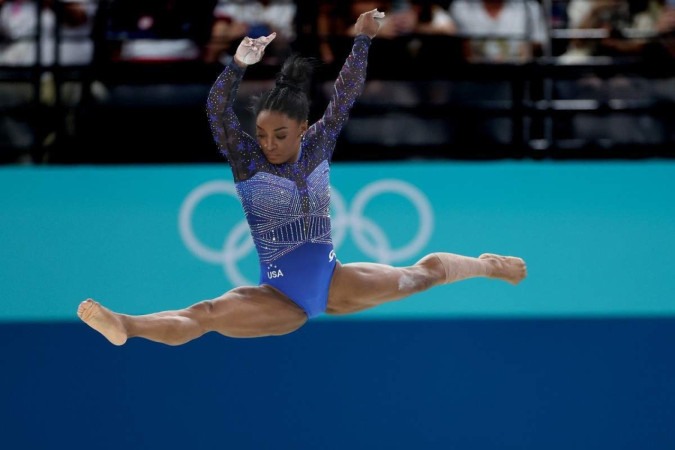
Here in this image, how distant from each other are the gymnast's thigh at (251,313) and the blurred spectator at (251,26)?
183 cm

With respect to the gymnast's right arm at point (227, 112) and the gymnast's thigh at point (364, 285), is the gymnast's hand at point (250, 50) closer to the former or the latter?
the gymnast's right arm at point (227, 112)

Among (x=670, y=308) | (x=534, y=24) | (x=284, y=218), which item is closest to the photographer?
(x=284, y=218)

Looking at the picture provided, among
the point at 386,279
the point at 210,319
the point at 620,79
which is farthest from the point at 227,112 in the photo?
the point at 620,79

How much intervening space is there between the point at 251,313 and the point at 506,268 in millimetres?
1141

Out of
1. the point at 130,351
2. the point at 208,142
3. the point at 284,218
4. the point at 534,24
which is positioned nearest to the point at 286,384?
the point at 130,351

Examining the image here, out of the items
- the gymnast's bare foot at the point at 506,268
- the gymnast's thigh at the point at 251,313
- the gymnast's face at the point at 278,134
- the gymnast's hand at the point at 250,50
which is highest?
the gymnast's hand at the point at 250,50

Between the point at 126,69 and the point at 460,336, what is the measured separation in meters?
2.10

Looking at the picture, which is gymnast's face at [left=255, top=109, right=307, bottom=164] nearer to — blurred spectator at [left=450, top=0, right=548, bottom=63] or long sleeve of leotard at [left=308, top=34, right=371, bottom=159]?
long sleeve of leotard at [left=308, top=34, right=371, bottom=159]

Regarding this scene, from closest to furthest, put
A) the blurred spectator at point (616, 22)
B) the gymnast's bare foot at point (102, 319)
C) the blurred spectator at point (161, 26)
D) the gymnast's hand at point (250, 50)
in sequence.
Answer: the gymnast's bare foot at point (102, 319), the gymnast's hand at point (250, 50), the blurred spectator at point (161, 26), the blurred spectator at point (616, 22)

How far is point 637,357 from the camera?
6008 millimetres

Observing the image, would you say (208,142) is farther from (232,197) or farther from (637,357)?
(637,357)

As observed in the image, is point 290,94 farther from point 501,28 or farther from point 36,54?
point 501,28

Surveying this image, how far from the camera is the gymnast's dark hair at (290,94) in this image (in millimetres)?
4422

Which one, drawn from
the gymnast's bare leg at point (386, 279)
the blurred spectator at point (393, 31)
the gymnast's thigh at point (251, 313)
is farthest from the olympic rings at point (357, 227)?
the gymnast's thigh at point (251, 313)
